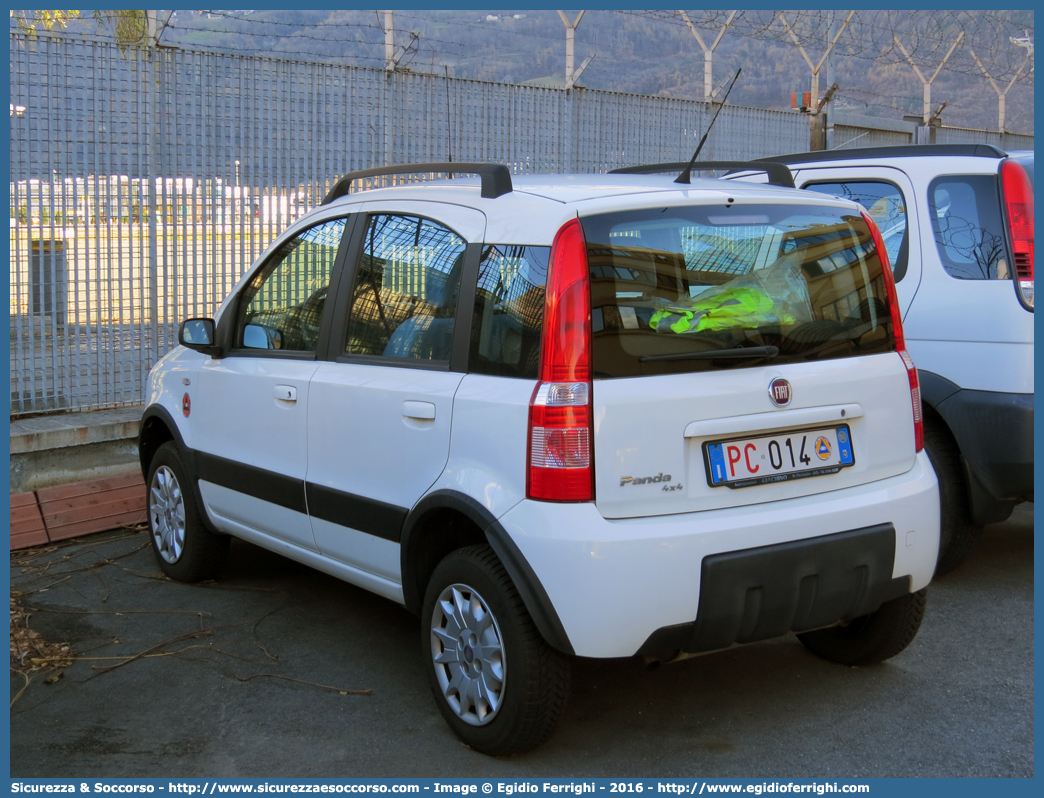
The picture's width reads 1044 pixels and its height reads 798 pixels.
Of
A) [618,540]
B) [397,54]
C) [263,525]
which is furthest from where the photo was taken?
[397,54]

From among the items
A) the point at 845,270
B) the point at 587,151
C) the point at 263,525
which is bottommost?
the point at 263,525

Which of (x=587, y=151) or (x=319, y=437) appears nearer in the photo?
(x=319, y=437)

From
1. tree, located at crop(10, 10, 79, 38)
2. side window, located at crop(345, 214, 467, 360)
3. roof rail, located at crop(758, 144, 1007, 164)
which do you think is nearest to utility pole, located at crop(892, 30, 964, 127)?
roof rail, located at crop(758, 144, 1007, 164)

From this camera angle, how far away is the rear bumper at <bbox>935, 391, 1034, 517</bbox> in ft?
14.9

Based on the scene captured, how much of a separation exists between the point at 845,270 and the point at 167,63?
5.39m

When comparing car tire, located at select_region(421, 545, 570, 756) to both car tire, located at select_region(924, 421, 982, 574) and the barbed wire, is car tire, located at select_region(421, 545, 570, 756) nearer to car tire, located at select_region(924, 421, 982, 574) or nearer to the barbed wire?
car tire, located at select_region(924, 421, 982, 574)

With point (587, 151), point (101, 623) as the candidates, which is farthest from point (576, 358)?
point (587, 151)

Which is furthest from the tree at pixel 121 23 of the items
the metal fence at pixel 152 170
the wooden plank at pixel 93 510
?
the wooden plank at pixel 93 510

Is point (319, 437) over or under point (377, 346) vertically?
under

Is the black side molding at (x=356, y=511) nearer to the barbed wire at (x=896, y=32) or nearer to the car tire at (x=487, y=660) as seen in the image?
the car tire at (x=487, y=660)

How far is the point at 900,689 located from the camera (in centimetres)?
379

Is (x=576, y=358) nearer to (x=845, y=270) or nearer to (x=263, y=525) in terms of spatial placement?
(x=845, y=270)

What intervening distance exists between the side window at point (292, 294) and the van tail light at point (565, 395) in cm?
144

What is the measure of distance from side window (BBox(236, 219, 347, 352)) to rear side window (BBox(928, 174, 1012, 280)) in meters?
2.74
